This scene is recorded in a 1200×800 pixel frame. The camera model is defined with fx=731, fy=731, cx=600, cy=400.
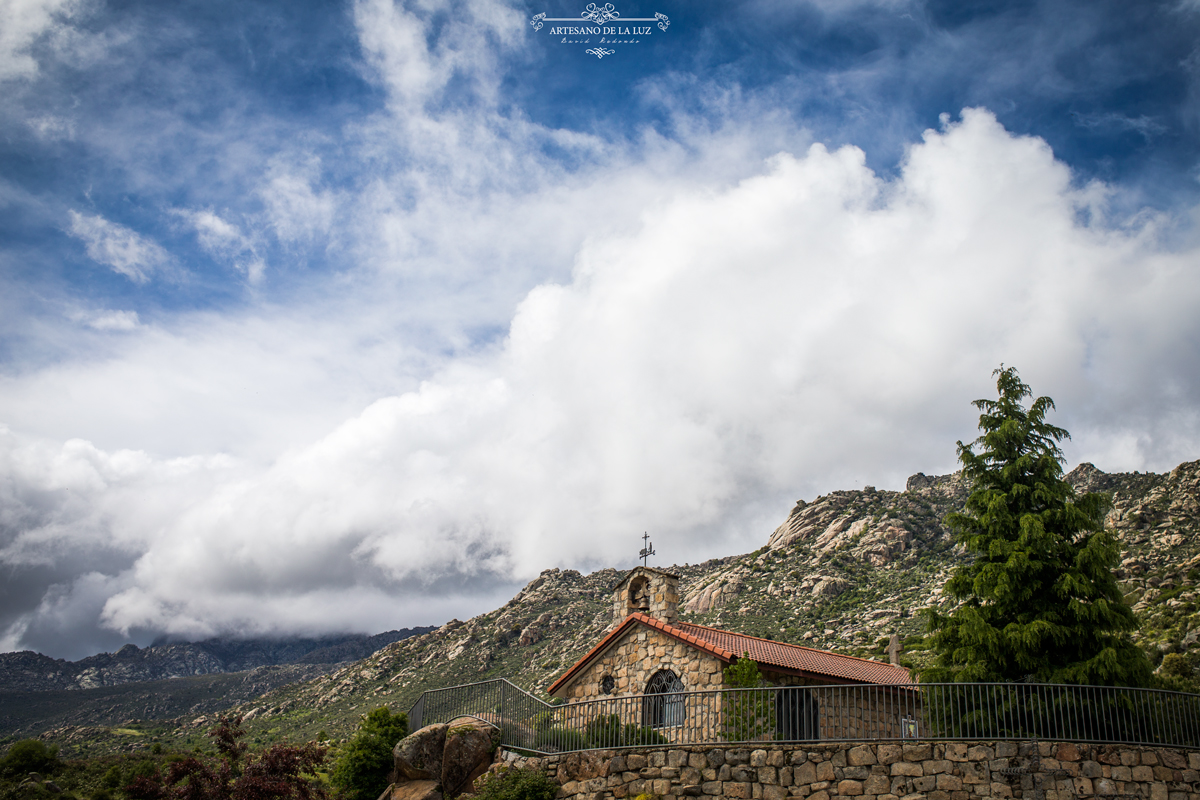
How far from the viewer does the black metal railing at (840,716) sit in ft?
51.6

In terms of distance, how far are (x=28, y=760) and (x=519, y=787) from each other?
32.2 meters

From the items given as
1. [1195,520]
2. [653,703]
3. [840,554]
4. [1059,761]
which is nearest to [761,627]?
[840,554]

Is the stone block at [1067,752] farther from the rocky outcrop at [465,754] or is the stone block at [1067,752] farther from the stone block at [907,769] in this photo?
the rocky outcrop at [465,754]

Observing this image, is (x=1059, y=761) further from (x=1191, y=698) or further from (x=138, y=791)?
(x=138, y=791)

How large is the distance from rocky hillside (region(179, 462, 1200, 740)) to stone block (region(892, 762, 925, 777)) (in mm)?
24854

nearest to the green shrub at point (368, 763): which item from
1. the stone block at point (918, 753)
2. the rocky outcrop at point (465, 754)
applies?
the rocky outcrop at point (465, 754)

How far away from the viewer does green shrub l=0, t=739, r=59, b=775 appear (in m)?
34.5

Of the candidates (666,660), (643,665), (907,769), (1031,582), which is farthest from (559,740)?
(1031,582)

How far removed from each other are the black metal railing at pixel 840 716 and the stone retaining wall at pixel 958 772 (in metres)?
0.25

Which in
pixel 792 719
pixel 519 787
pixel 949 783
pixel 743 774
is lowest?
pixel 519 787

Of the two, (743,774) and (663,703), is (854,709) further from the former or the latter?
(663,703)

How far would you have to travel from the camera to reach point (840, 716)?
17.1m

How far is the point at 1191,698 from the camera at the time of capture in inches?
634

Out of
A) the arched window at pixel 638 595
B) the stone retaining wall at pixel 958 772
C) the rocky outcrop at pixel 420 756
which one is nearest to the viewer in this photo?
the stone retaining wall at pixel 958 772
